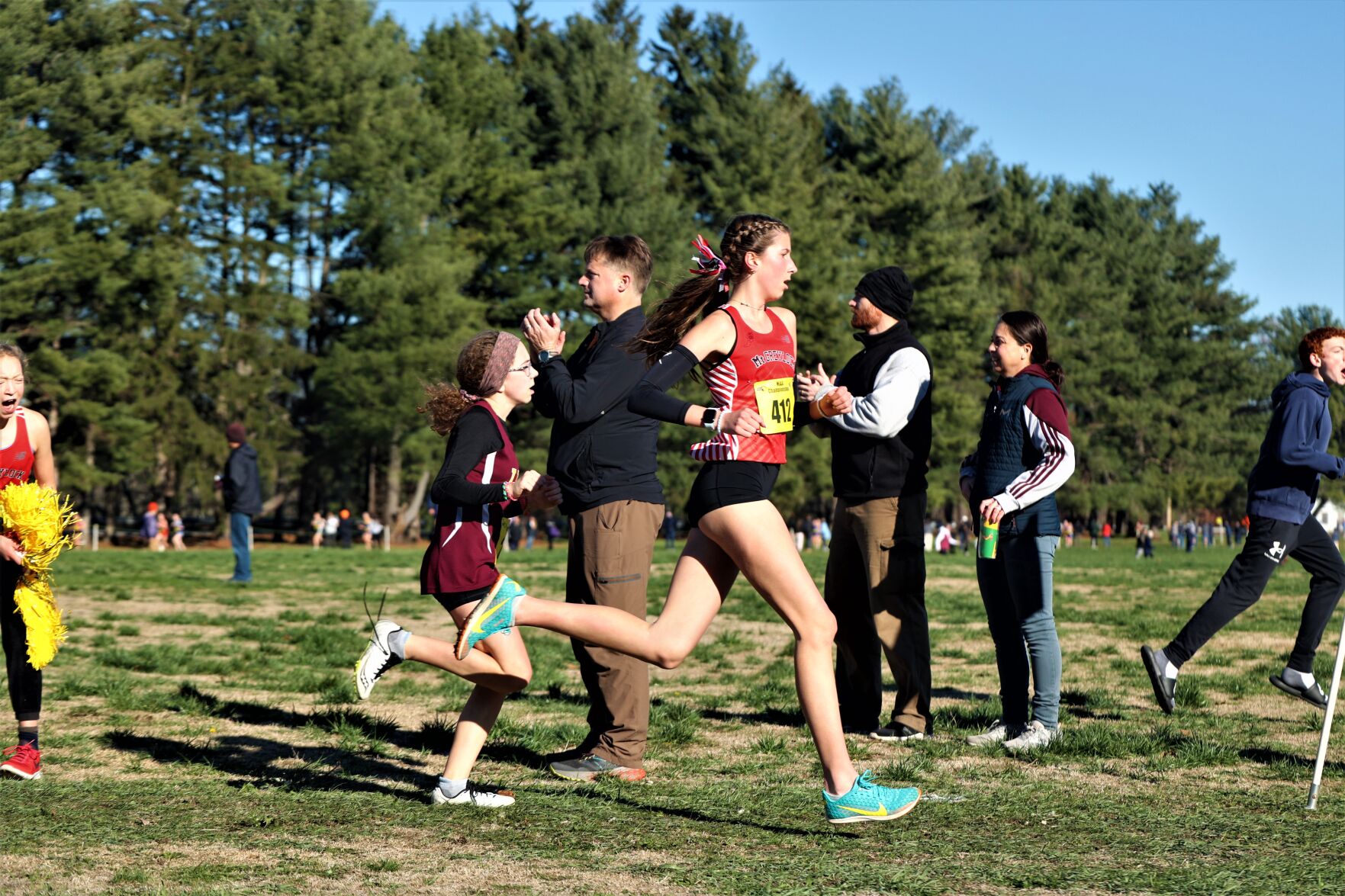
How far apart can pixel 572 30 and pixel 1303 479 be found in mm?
57423

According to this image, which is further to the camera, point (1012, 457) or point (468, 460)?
point (1012, 457)

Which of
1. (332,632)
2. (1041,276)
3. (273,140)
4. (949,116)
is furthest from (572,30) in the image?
(332,632)

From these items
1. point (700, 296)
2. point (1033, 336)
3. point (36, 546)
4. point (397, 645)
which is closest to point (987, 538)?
point (1033, 336)

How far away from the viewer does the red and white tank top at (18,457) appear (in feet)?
20.2

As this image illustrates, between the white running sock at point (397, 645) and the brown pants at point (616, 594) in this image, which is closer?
the white running sock at point (397, 645)

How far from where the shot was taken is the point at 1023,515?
22.9 ft

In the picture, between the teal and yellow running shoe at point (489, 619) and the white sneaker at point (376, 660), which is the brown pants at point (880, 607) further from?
the white sneaker at point (376, 660)

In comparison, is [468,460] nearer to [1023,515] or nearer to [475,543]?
[475,543]

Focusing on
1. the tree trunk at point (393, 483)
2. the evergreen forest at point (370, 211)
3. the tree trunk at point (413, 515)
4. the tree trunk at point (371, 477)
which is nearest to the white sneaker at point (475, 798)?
the evergreen forest at point (370, 211)

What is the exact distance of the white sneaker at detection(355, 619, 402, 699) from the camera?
17.0ft

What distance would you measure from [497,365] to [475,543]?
0.71m

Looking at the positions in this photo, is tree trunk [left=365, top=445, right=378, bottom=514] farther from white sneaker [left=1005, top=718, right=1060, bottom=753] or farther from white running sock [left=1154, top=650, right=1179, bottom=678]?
white sneaker [left=1005, top=718, right=1060, bottom=753]

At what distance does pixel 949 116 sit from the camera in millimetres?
78062

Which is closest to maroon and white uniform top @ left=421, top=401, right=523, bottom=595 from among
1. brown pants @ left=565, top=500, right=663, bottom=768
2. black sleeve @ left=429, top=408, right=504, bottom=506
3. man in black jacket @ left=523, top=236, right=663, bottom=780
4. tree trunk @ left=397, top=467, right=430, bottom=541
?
black sleeve @ left=429, top=408, right=504, bottom=506
